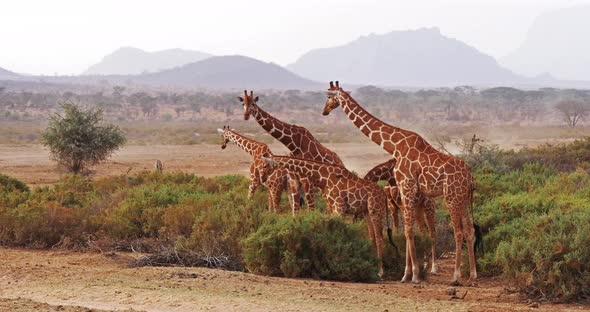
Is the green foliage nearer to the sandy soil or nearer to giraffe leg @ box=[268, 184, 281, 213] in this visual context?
the sandy soil

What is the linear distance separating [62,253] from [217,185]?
624 cm

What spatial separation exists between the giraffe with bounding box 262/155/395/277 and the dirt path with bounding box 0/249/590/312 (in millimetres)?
910

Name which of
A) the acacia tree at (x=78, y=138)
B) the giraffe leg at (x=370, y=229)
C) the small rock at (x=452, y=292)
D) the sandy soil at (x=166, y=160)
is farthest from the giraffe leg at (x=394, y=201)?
the acacia tree at (x=78, y=138)

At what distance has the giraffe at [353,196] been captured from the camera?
40.1 ft

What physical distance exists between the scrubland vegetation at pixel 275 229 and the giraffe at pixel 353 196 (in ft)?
0.78

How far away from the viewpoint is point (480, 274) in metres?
12.6

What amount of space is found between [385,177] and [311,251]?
2.59m

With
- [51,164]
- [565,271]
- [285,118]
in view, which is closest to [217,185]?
[565,271]

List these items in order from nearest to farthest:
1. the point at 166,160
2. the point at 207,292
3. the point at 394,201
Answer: the point at 207,292, the point at 394,201, the point at 166,160

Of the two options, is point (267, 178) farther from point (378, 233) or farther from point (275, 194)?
point (378, 233)

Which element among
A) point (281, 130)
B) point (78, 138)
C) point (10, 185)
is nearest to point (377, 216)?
point (281, 130)

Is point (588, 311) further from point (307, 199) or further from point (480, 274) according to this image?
point (307, 199)

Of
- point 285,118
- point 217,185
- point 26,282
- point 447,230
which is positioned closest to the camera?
point 26,282

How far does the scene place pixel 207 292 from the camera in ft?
34.0
